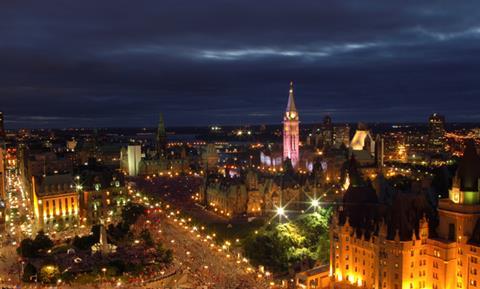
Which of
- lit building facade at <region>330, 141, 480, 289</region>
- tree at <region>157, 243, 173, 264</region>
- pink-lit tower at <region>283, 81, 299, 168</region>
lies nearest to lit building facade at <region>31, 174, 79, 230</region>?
tree at <region>157, 243, 173, 264</region>

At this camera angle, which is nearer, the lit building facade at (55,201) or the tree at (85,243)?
the tree at (85,243)

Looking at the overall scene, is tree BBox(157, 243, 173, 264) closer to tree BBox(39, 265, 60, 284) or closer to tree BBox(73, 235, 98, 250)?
tree BBox(73, 235, 98, 250)

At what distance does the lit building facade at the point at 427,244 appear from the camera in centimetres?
5038

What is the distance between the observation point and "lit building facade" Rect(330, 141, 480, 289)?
165 feet

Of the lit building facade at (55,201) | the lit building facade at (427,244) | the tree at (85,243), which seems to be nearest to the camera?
the lit building facade at (427,244)

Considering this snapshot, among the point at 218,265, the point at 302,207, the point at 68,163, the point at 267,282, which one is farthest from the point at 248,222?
the point at 68,163

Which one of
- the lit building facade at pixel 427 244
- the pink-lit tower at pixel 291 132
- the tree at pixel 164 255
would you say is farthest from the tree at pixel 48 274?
the pink-lit tower at pixel 291 132

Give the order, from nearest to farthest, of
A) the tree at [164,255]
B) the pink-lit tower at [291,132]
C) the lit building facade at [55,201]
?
1. the tree at [164,255]
2. the lit building facade at [55,201]
3. the pink-lit tower at [291,132]

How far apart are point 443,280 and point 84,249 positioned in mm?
47325

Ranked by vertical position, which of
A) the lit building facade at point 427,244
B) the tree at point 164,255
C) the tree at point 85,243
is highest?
the lit building facade at point 427,244

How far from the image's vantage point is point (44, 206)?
290 ft

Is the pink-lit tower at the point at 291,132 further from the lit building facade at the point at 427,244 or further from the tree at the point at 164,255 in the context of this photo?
the lit building facade at the point at 427,244

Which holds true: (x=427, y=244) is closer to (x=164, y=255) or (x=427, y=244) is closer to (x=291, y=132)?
(x=164, y=255)

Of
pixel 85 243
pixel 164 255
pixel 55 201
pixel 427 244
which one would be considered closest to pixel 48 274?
pixel 85 243
